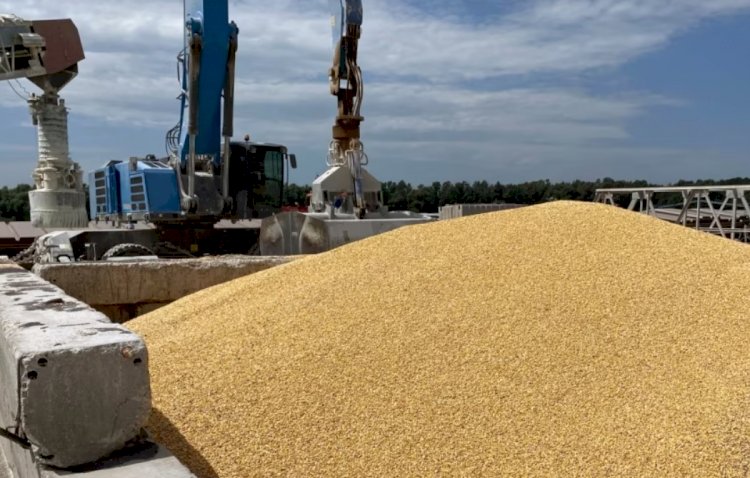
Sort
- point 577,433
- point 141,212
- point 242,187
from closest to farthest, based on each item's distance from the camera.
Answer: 1. point 577,433
2. point 141,212
3. point 242,187

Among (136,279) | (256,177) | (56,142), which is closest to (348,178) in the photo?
(256,177)

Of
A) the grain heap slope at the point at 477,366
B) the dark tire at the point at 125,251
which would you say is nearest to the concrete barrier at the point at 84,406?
the grain heap slope at the point at 477,366

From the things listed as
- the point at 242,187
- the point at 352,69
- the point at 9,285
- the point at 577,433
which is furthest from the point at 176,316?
the point at 352,69

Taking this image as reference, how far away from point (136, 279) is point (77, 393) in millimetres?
2773

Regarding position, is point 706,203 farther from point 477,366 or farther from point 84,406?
point 84,406

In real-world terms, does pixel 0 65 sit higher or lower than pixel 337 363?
higher

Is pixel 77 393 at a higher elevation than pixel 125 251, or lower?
higher

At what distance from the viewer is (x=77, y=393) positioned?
1.57m

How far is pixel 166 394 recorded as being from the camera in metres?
2.33

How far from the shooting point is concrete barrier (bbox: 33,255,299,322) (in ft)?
13.5

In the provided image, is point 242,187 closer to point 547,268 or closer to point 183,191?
point 183,191

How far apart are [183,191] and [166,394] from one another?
609cm

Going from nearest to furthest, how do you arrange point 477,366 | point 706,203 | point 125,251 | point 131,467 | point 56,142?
point 131,467 < point 477,366 < point 125,251 < point 706,203 < point 56,142

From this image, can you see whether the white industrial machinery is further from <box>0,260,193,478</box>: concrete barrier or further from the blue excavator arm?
<box>0,260,193,478</box>: concrete barrier
